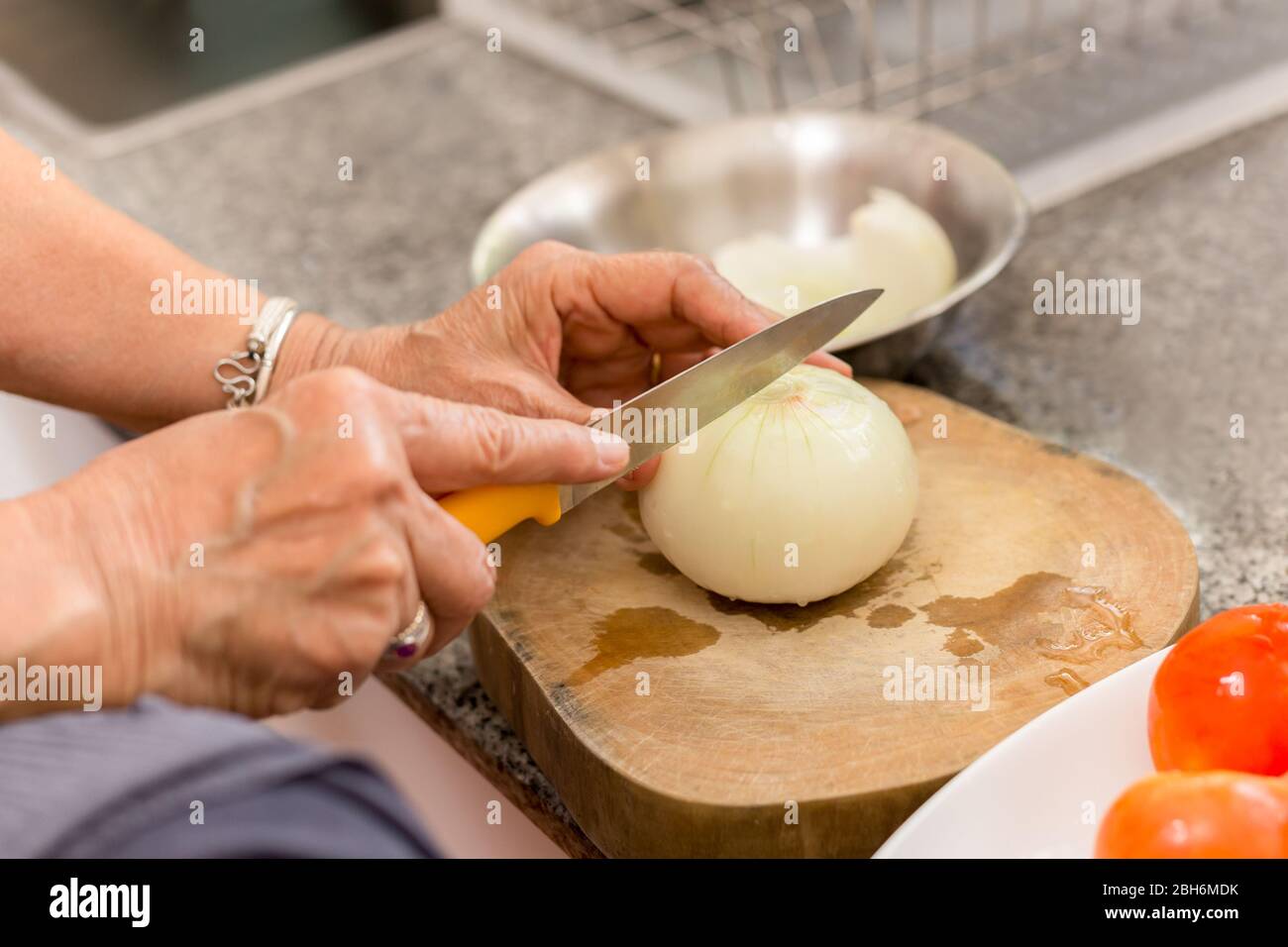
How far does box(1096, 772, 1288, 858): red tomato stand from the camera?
0.50 metres

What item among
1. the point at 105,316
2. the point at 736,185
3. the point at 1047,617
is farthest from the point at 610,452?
the point at 736,185

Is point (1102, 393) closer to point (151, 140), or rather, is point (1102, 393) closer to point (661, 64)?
point (661, 64)

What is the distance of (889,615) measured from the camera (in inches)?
31.2

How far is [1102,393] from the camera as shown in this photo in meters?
1.04

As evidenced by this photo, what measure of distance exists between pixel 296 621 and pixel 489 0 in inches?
58.9

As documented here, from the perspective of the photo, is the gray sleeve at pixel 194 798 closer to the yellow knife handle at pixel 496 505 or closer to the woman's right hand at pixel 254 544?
the woman's right hand at pixel 254 544

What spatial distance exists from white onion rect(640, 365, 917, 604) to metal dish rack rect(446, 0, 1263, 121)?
2.06 ft

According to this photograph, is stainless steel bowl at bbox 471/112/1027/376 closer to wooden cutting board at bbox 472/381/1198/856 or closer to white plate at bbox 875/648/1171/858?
wooden cutting board at bbox 472/381/1198/856

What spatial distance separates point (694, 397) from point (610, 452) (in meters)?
0.08

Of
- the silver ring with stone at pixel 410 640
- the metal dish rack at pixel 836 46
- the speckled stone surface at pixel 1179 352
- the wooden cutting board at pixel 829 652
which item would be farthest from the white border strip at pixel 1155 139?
the silver ring with stone at pixel 410 640

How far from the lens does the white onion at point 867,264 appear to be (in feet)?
3.45

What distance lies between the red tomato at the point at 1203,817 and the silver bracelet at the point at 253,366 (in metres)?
0.66

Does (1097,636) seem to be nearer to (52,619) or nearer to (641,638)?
(641,638)

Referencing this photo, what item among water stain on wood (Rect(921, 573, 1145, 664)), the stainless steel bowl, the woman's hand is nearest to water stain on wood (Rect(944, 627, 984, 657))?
water stain on wood (Rect(921, 573, 1145, 664))
